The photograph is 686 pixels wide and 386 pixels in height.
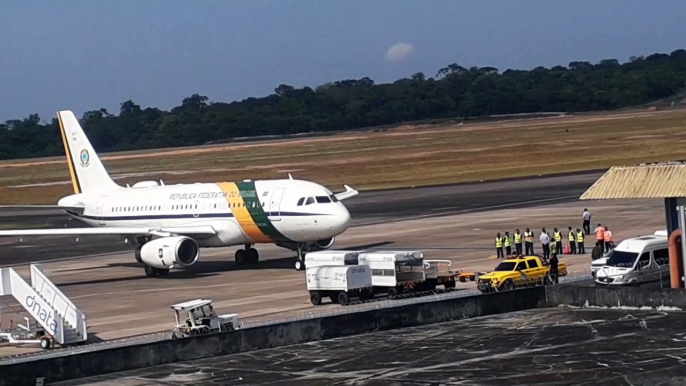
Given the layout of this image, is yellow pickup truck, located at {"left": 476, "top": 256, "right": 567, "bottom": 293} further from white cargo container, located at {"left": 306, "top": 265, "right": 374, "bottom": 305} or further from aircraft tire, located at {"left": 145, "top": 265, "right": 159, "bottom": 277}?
aircraft tire, located at {"left": 145, "top": 265, "right": 159, "bottom": 277}

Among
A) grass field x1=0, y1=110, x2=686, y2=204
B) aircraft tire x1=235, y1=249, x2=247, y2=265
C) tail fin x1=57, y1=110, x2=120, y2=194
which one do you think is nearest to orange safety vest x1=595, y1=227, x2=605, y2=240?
aircraft tire x1=235, y1=249, x2=247, y2=265

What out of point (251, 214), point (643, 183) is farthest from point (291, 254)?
point (643, 183)

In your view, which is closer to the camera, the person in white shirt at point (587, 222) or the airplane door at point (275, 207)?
the airplane door at point (275, 207)

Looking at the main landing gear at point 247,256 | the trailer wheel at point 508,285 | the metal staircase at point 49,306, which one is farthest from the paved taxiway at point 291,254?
the trailer wheel at point 508,285

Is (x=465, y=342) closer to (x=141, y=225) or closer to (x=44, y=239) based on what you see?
(x=141, y=225)

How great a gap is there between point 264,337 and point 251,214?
21161 millimetres

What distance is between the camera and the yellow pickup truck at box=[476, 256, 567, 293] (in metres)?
43.9

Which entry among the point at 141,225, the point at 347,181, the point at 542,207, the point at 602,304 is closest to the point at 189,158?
the point at 347,181

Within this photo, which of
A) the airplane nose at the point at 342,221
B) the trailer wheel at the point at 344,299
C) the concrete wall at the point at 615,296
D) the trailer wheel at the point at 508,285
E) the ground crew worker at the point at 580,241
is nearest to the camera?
the concrete wall at the point at 615,296

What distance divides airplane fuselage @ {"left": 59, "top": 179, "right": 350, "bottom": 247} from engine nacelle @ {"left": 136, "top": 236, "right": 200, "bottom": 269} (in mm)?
2341

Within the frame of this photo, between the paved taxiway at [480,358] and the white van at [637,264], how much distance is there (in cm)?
566

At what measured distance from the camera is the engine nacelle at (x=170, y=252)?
2120 inches

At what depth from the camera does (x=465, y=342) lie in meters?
33.3

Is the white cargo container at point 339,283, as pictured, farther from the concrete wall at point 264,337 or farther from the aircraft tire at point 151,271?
the aircraft tire at point 151,271
